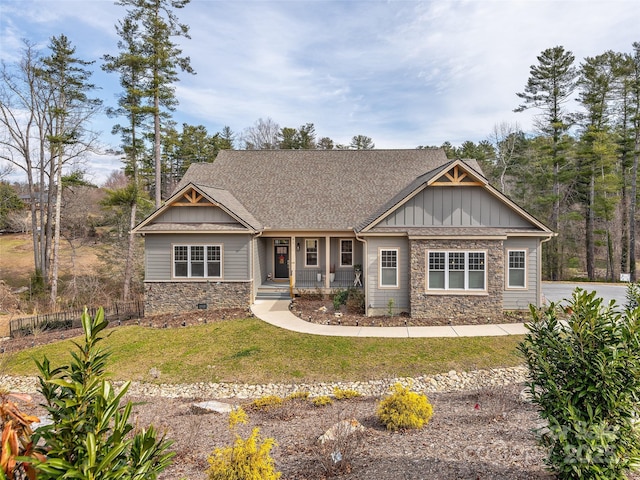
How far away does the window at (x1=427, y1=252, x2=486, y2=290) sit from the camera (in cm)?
1389

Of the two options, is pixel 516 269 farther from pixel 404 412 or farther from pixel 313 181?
pixel 313 181

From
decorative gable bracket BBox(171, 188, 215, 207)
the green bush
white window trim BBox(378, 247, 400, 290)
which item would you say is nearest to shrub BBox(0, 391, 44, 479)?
the green bush

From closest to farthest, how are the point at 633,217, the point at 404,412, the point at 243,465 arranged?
the point at 243,465
the point at 404,412
the point at 633,217

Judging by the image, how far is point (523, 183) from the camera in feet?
112

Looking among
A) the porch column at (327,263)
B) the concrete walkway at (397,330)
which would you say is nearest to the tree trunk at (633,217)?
the concrete walkway at (397,330)

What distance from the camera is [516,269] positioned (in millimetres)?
14352

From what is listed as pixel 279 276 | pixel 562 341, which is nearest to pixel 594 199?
pixel 279 276

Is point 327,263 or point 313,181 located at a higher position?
point 313,181

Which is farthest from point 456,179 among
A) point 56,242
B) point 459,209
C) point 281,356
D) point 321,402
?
point 56,242

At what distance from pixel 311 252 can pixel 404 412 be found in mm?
13600

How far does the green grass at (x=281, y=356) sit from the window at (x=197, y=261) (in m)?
3.43

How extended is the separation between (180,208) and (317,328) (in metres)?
8.45

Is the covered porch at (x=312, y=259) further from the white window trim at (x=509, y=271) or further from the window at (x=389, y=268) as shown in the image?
the white window trim at (x=509, y=271)

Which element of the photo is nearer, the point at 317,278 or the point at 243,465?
the point at 243,465
